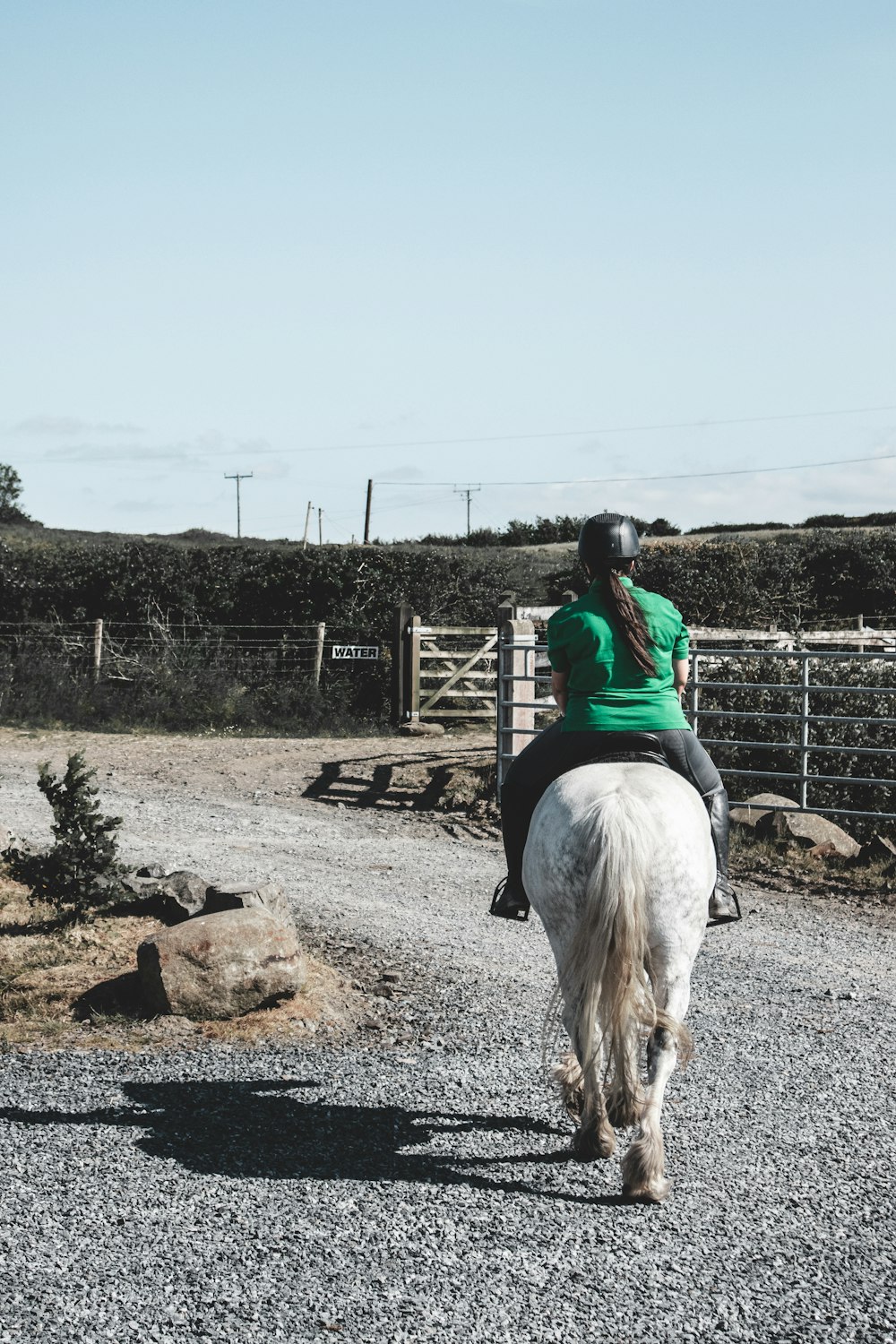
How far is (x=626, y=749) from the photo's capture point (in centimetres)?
443

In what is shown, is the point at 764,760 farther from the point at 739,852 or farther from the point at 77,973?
the point at 77,973

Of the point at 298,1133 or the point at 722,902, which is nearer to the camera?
the point at 298,1133

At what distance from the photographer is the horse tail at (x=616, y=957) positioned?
3.89m

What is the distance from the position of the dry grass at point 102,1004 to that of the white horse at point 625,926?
188cm

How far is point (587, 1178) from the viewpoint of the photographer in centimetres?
410

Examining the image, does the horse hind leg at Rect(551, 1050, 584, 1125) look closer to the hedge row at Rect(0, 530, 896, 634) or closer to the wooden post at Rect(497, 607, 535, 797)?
the wooden post at Rect(497, 607, 535, 797)

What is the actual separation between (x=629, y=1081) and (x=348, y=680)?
51.6 ft

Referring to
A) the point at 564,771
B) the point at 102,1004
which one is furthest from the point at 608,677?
the point at 102,1004

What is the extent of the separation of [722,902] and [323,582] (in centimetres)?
1745

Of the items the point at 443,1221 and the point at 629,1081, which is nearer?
the point at 443,1221

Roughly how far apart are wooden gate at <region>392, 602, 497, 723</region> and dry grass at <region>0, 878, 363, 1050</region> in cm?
1140

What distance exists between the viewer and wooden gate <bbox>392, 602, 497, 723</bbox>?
18270 millimetres

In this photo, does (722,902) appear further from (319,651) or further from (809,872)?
(319,651)

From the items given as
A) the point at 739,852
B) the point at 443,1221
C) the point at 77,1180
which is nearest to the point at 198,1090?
the point at 77,1180
